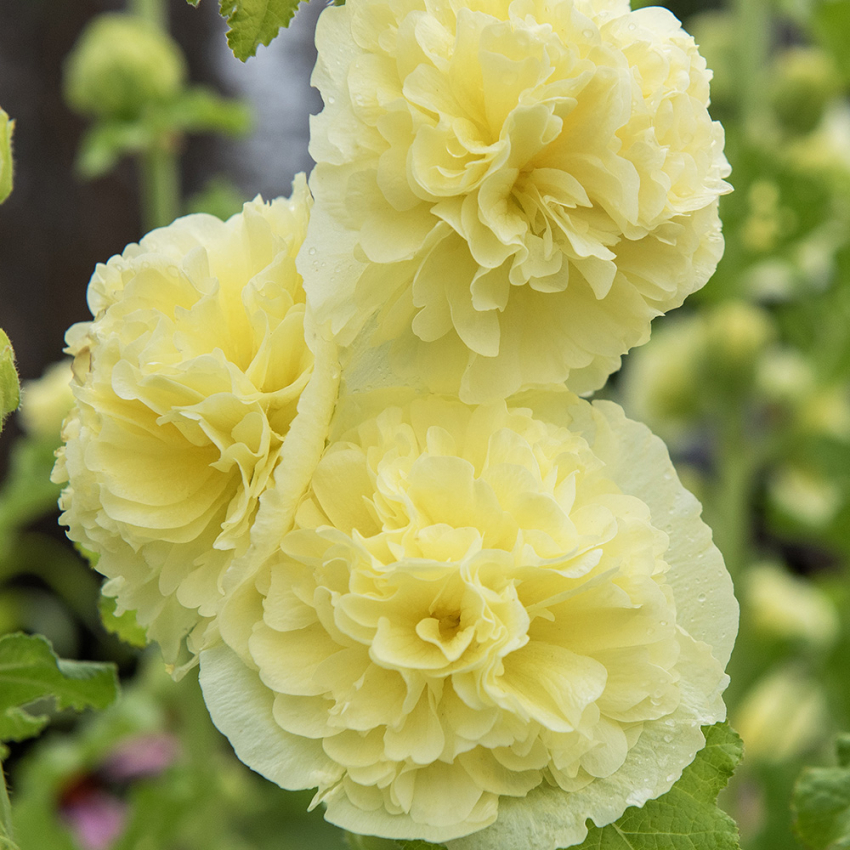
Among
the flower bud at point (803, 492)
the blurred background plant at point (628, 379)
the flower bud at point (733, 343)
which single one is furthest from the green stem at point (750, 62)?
the flower bud at point (803, 492)

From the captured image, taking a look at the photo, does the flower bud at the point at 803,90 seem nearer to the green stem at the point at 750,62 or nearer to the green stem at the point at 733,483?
the green stem at the point at 750,62

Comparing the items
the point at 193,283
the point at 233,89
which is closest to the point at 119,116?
the point at 193,283

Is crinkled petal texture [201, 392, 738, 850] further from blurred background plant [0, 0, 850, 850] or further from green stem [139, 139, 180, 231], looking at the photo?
green stem [139, 139, 180, 231]

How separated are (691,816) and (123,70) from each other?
3.24 feet

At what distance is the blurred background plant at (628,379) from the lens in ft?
3.52

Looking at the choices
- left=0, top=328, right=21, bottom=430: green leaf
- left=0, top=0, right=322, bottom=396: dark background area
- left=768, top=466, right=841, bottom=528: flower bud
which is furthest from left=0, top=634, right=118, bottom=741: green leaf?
left=0, top=0, right=322, bottom=396: dark background area

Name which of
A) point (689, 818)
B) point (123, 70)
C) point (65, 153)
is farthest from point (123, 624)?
point (65, 153)

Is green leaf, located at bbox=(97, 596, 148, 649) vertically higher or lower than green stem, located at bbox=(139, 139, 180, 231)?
higher

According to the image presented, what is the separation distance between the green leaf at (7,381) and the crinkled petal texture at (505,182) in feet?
0.39

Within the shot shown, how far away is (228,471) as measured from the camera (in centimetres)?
37

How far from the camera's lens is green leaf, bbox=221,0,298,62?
357 mm

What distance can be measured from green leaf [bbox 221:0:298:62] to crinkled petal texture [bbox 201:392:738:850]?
5.6 inches

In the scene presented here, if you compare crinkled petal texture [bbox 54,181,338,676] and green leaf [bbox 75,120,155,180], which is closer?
crinkled petal texture [bbox 54,181,338,676]

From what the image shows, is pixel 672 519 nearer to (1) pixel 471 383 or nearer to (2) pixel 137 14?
(1) pixel 471 383
